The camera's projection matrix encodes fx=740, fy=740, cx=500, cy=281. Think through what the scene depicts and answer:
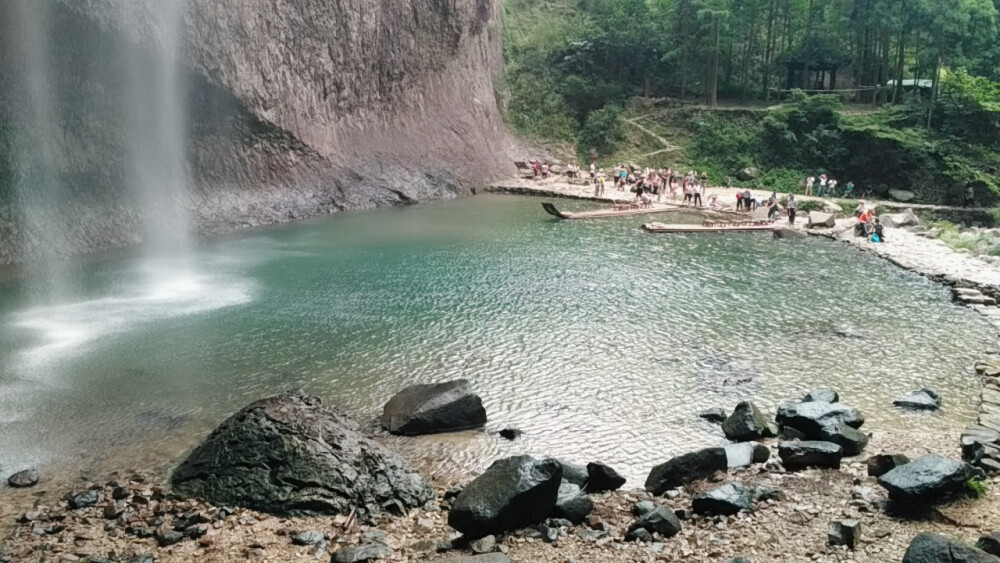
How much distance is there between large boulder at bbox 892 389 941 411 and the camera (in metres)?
14.3

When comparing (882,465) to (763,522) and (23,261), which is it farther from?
(23,261)

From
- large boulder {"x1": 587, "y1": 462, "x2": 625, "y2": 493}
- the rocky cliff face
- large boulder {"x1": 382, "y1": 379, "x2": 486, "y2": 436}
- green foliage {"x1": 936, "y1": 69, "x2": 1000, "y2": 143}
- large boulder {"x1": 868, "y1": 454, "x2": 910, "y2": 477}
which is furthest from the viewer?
green foliage {"x1": 936, "y1": 69, "x2": 1000, "y2": 143}

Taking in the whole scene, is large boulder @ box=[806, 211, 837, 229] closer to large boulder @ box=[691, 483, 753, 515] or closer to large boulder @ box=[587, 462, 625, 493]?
large boulder @ box=[587, 462, 625, 493]

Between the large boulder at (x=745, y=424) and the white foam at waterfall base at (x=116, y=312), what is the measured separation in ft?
45.3

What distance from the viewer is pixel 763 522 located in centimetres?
963

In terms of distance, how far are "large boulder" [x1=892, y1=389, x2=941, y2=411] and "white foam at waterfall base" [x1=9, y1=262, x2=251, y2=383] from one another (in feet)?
54.7

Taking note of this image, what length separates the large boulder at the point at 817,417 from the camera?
1270cm

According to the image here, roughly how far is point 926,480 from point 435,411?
762 centimetres

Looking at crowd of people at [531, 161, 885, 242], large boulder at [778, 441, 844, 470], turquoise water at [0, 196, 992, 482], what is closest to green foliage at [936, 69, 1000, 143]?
crowd of people at [531, 161, 885, 242]

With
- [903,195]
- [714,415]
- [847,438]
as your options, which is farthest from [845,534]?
[903,195]

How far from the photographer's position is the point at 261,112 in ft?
108

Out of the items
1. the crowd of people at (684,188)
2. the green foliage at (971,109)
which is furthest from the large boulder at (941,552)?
the green foliage at (971,109)

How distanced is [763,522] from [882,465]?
268 cm

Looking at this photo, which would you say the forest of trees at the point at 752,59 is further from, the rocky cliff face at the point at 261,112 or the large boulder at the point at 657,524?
the large boulder at the point at 657,524
